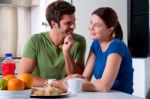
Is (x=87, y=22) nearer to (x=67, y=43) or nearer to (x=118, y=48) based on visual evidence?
(x=67, y=43)

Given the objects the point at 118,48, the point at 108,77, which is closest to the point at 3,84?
the point at 108,77

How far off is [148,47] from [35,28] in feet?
4.37

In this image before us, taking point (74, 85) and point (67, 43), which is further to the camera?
point (67, 43)

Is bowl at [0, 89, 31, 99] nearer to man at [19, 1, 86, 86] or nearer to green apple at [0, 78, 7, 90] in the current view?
green apple at [0, 78, 7, 90]

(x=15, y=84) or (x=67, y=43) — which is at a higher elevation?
(x=67, y=43)

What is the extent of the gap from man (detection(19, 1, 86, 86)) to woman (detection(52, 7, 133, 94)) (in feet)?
0.65

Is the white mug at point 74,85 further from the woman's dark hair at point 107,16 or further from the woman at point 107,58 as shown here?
the woman's dark hair at point 107,16

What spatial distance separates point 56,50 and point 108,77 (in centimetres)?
62

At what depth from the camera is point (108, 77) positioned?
176 centimetres

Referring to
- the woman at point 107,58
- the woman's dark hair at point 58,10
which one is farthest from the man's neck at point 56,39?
the woman at point 107,58

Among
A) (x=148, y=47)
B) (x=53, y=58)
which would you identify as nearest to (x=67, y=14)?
(x=53, y=58)

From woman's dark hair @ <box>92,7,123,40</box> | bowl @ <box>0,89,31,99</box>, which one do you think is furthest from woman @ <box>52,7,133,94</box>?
bowl @ <box>0,89,31,99</box>

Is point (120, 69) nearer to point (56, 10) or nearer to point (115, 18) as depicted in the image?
point (115, 18)

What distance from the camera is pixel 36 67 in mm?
2287
